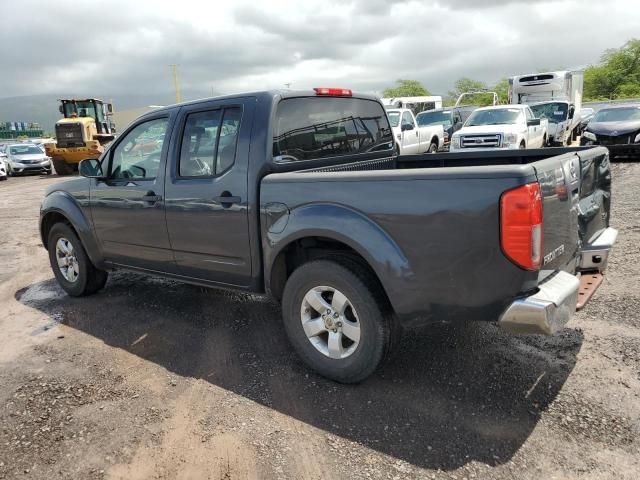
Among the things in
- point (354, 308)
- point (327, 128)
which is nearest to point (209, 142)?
point (327, 128)

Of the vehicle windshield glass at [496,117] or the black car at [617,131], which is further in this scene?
the vehicle windshield glass at [496,117]

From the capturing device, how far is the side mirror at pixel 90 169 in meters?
4.75

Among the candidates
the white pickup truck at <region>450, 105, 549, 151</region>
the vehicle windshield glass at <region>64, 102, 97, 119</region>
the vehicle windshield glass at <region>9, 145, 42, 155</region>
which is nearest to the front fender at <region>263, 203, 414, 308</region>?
the white pickup truck at <region>450, 105, 549, 151</region>

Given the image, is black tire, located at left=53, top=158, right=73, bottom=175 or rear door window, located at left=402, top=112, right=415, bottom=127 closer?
rear door window, located at left=402, top=112, right=415, bottom=127

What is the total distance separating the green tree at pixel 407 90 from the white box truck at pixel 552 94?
66.3m

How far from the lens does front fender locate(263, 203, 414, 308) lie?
296 centimetres

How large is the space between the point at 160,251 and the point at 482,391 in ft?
9.27

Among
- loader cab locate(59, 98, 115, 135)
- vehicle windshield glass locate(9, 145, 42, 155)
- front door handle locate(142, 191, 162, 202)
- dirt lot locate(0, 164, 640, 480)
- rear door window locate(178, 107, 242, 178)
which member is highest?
loader cab locate(59, 98, 115, 135)

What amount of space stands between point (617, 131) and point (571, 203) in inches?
538

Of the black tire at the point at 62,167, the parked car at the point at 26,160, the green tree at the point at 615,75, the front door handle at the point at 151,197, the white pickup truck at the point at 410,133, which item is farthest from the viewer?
the green tree at the point at 615,75

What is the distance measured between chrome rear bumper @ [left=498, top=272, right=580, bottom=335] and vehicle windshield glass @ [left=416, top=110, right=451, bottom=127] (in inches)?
717

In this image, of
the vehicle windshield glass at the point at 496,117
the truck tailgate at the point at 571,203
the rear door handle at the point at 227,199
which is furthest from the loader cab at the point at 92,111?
the truck tailgate at the point at 571,203

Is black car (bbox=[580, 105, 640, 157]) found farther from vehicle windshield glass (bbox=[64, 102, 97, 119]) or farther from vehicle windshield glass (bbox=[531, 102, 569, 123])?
vehicle windshield glass (bbox=[64, 102, 97, 119])

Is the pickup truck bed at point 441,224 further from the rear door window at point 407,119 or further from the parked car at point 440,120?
the parked car at point 440,120
